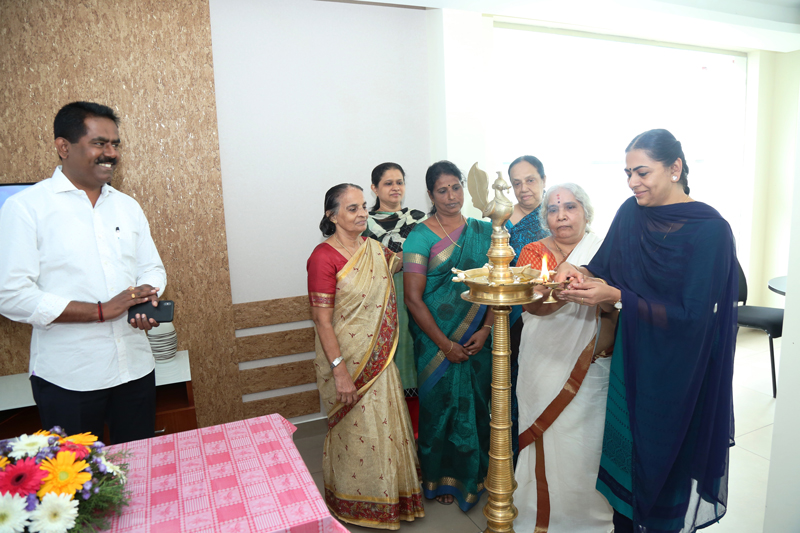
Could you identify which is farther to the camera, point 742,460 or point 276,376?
point 276,376

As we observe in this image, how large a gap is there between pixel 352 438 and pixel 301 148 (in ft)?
5.75

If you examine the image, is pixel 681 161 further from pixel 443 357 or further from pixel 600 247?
pixel 443 357

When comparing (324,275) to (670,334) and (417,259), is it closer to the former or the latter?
(417,259)

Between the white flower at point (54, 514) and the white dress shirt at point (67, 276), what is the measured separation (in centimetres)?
82

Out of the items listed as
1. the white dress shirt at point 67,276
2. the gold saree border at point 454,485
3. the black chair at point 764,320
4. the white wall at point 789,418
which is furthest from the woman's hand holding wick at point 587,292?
the black chair at point 764,320

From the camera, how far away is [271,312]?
3.05 metres

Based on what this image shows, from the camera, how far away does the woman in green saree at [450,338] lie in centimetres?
229

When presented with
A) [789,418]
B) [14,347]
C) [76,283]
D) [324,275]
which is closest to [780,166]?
[789,418]

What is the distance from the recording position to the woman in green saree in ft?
7.53

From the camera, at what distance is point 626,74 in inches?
162

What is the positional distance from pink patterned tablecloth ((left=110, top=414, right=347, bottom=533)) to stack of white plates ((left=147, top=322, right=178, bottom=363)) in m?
1.24

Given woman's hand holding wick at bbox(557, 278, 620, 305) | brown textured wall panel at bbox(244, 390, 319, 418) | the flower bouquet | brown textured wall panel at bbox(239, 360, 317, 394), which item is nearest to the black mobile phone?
the flower bouquet

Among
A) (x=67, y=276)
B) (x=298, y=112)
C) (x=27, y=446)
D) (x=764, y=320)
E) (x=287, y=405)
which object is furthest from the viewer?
(x=764, y=320)

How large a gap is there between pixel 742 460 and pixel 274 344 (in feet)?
9.00
